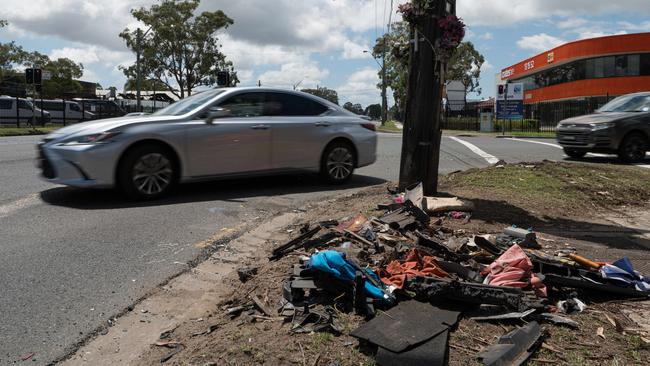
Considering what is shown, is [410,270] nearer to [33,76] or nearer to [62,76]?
[33,76]

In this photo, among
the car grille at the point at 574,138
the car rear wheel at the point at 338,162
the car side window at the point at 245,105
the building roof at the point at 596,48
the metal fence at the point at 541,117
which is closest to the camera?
the car side window at the point at 245,105

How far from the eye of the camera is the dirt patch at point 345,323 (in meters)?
2.84

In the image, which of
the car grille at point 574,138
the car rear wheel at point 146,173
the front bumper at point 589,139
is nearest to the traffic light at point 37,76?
the car rear wheel at point 146,173

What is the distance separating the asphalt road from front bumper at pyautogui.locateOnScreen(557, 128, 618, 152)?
6.58 metres

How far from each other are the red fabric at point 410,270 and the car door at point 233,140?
14.4 feet

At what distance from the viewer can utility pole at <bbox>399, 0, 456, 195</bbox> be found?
653 centimetres

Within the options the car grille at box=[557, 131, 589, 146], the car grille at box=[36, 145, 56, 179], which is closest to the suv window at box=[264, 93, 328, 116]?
the car grille at box=[36, 145, 56, 179]

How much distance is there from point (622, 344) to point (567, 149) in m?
12.3

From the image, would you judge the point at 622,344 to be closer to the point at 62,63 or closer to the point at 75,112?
the point at 75,112

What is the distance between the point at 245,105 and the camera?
8.27 metres

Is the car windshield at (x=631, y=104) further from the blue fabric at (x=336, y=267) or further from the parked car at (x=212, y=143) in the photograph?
the blue fabric at (x=336, y=267)

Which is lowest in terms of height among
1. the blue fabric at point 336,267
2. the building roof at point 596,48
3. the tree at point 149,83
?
the blue fabric at point 336,267

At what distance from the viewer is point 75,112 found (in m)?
40.3

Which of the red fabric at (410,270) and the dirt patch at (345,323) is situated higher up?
the red fabric at (410,270)
